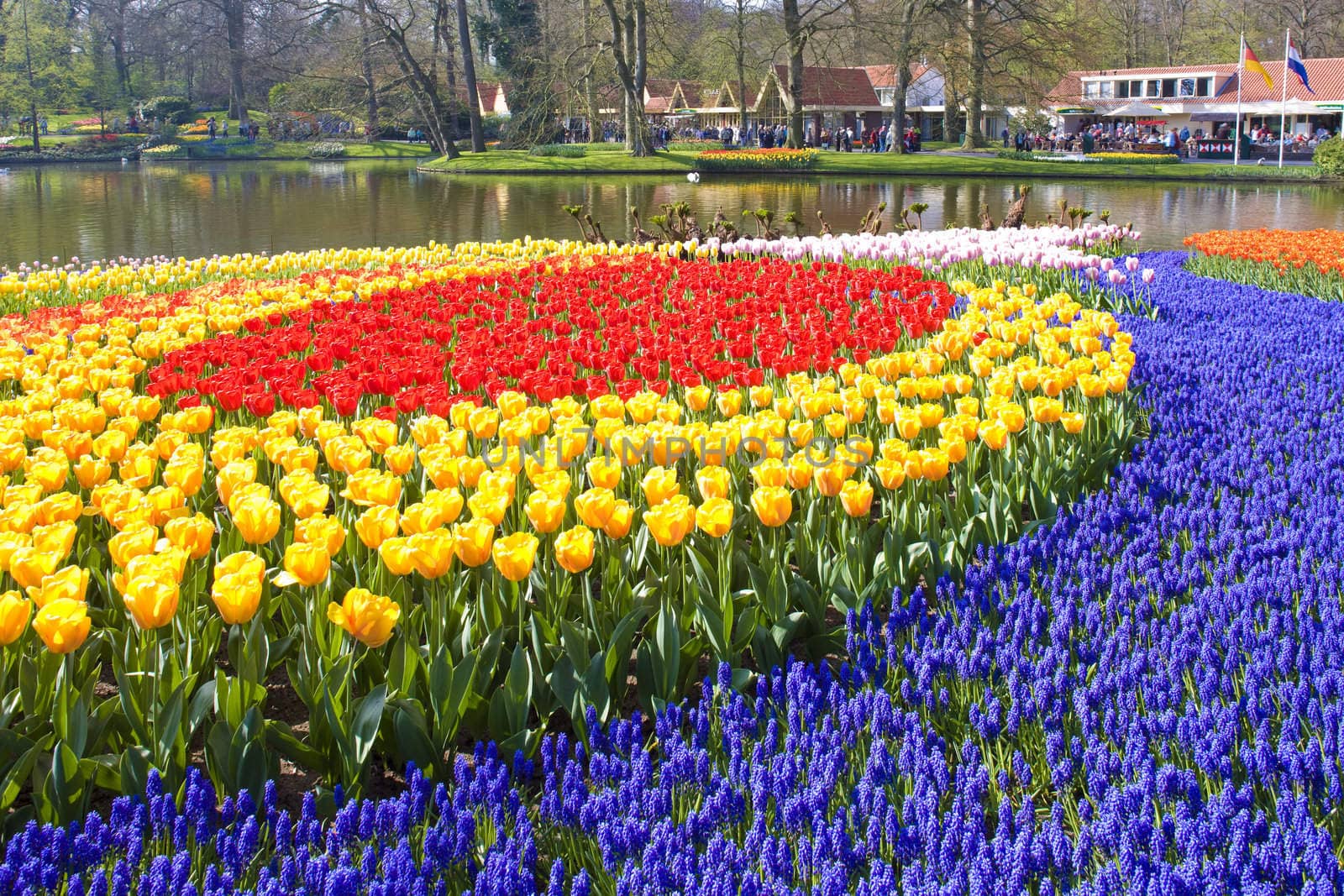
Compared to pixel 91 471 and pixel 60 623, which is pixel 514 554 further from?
pixel 91 471

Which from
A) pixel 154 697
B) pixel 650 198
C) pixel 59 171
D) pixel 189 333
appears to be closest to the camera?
pixel 154 697

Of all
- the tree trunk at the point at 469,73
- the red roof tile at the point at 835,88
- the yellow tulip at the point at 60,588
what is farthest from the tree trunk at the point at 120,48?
the yellow tulip at the point at 60,588

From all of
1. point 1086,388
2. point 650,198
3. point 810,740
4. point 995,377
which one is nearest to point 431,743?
point 810,740

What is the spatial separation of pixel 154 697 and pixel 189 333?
4.64 meters

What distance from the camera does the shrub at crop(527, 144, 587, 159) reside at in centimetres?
4415

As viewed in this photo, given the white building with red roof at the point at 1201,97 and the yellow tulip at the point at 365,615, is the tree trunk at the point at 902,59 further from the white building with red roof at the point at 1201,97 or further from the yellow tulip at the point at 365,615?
the yellow tulip at the point at 365,615

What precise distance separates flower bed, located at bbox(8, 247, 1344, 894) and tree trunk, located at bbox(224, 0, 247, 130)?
64.3 meters

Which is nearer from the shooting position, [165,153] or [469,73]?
[469,73]

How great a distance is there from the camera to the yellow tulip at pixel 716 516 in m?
2.99

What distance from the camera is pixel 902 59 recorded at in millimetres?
36312

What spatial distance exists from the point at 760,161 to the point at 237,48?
3629 cm

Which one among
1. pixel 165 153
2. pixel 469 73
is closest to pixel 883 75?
pixel 469 73

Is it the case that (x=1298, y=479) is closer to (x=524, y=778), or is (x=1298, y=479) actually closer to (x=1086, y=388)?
(x=1086, y=388)

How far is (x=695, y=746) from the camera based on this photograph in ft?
8.24
